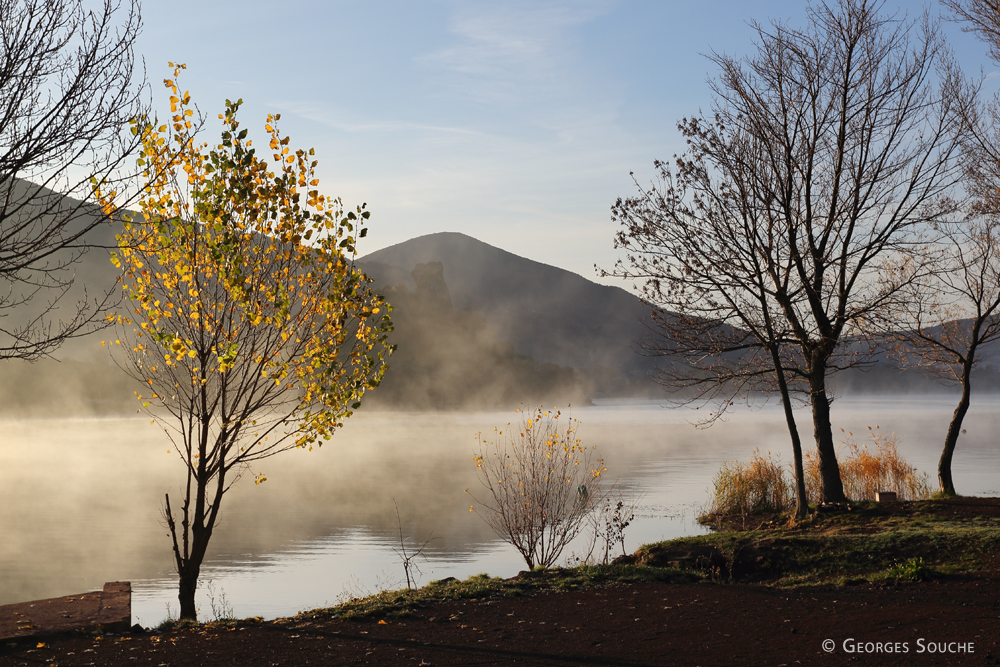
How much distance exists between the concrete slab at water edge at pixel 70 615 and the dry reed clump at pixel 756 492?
44.7 ft

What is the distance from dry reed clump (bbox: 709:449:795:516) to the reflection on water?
3.42 ft

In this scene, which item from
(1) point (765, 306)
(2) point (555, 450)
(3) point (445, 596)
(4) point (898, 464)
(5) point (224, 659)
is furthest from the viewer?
(4) point (898, 464)

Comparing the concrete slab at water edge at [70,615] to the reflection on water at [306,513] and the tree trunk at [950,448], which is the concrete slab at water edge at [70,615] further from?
the tree trunk at [950,448]

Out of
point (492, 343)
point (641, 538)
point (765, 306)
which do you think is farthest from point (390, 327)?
point (492, 343)

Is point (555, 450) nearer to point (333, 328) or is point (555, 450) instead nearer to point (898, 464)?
point (333, 328)

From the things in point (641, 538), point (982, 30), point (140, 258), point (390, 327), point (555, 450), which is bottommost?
point (641, 538)

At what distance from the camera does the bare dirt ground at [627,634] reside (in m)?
6.00

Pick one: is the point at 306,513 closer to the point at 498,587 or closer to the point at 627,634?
the point at 498,587

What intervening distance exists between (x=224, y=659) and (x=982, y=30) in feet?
48.0

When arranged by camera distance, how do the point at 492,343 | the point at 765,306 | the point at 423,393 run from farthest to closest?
the point at 492,343 < the point at 423,393 < the point at 765,306

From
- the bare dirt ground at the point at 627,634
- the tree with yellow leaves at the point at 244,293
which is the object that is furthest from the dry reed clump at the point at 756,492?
the tree with yellow leaves at the point at 244,293

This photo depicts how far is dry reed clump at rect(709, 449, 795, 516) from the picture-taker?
17.8m

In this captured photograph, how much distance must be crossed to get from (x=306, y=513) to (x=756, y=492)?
537 inches

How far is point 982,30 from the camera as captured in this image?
12805mm
